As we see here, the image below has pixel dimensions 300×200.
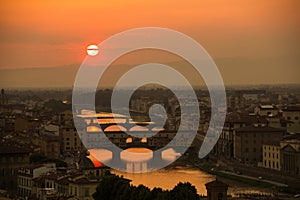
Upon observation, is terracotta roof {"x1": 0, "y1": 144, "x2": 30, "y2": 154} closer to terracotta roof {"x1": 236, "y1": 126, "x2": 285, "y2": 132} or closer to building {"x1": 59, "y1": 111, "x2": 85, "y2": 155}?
building {"x1": 59, "y1": 111, "x2": 85, "y2": 155}

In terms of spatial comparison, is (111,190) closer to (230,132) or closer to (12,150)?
(12,150)

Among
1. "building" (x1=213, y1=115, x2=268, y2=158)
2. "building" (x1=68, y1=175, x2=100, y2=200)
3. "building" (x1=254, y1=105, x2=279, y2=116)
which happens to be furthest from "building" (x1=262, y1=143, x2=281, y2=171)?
"building" (x1=254, y1=105, x2=279, y2=116)

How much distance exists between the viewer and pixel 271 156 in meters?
10.6

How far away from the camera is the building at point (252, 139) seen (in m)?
11.5

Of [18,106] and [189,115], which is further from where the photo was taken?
[18,106]

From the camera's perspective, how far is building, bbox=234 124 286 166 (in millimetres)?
11461

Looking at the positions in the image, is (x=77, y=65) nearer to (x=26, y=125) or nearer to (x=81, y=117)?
(x=26, y=125)

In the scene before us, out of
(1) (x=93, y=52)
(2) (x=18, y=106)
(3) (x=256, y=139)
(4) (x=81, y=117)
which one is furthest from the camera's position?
(2) (x=18, y=106)

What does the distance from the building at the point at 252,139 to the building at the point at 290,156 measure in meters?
0.86

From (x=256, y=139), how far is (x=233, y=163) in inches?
33.0

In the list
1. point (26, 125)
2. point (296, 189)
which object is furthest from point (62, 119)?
point (296, 189)

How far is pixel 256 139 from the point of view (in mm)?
11836

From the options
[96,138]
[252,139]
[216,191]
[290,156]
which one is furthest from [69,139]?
[216,191]

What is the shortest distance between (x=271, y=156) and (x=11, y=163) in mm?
3604
